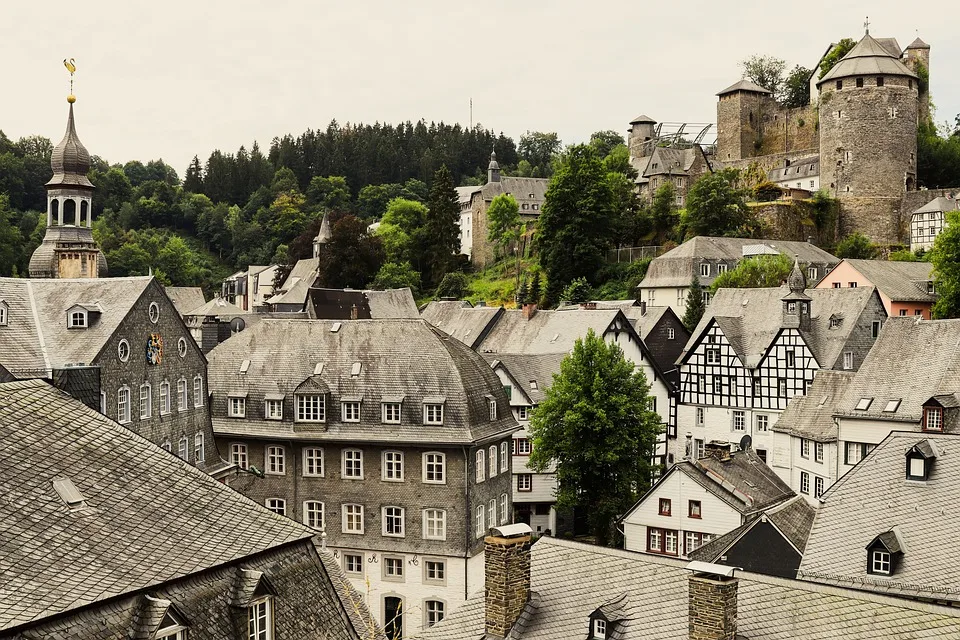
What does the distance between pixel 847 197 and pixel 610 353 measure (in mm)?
50666

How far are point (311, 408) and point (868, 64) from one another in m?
62.7

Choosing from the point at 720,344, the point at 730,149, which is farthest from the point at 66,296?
the point at 730,149

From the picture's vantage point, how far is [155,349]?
33812 mm

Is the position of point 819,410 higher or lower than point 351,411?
lower

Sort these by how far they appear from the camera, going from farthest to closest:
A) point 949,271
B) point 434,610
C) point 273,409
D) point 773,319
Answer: point 949,271
point 773,319
point 273,409
point 434,610

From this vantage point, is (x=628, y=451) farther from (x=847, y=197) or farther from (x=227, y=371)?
(x=847, y=197)

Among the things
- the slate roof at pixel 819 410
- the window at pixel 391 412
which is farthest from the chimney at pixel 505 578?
the slate roof at pixel 819 410

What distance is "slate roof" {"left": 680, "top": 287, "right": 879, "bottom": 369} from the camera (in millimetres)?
48781

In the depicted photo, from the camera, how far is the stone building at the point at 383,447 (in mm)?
34969

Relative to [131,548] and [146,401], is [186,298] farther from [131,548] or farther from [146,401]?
[131,548]

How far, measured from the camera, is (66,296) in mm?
33219

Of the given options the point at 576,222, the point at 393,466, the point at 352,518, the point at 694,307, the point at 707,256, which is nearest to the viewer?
the point at 393,466

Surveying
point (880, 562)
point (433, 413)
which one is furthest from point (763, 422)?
point (880, 562)

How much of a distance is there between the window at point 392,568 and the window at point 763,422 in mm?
22044
